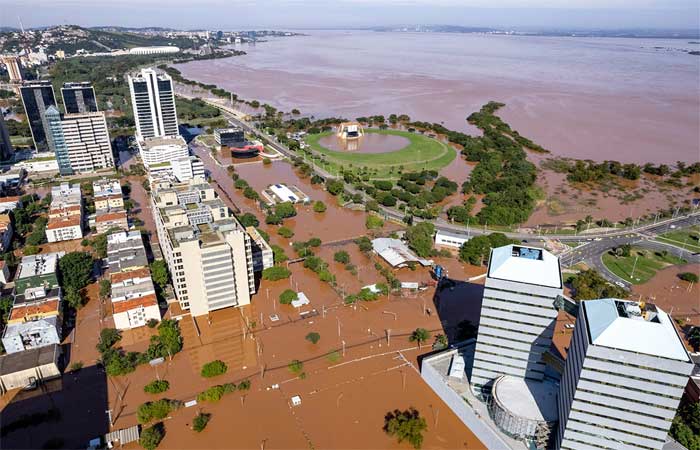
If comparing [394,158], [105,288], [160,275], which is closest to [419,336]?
[160,275]

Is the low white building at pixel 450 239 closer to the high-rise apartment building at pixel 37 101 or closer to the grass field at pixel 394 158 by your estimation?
the grass field at pixel 394 158

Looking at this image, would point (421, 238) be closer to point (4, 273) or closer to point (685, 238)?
point (685, 238)

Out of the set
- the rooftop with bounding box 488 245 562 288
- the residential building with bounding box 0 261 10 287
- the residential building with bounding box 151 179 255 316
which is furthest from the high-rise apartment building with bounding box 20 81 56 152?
the rooftop with bounding box 488 245 562 288

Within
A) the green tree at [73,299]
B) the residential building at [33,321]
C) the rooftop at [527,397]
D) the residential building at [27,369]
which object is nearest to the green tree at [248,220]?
the green tree at [73,299]

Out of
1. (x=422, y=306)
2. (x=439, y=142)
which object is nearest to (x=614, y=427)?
(x=422, y=306)

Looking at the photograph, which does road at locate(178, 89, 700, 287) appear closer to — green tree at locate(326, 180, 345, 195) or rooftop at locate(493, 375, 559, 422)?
green tree at locate(326, 180, 345, 195)

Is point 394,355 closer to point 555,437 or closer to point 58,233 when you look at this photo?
point 555,437
